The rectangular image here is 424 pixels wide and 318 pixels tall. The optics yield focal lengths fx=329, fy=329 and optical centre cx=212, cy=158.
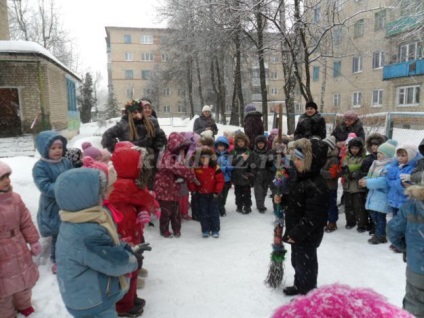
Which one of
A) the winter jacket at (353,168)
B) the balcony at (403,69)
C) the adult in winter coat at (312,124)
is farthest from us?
the balcony at (403,69)

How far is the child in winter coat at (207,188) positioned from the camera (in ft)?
18.0

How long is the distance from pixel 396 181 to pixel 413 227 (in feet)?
7.41

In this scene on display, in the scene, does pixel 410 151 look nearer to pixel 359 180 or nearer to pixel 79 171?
pixel 359 180

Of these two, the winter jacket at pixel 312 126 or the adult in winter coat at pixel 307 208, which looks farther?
the winter jacket at pixel 312 126

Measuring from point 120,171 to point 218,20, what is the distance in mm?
13793

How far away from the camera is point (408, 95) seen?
78.2 ft

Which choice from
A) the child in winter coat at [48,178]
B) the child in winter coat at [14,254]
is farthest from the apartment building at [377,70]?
the child in winter coat at [14,254]

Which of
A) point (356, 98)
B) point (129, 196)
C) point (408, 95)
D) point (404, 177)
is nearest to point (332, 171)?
point (404, 177)

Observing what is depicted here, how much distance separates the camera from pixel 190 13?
60.4 ft

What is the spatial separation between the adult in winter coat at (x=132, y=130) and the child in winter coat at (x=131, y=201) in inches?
75.5

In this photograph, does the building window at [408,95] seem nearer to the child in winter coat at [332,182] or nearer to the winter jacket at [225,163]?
the child in winter coat at [332,182]

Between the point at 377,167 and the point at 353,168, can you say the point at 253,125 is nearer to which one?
the point at 353,168

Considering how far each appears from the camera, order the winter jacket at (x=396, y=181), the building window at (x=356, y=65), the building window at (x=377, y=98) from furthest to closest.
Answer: the building window at (x=356, y=65) < the building window at (x=377, y=98) < the winter jacket at (x=396, y=181)

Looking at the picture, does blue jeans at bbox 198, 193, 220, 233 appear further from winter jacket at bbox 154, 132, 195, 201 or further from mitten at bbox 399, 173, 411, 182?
mitten at bbox 399, 173, 411, 182
